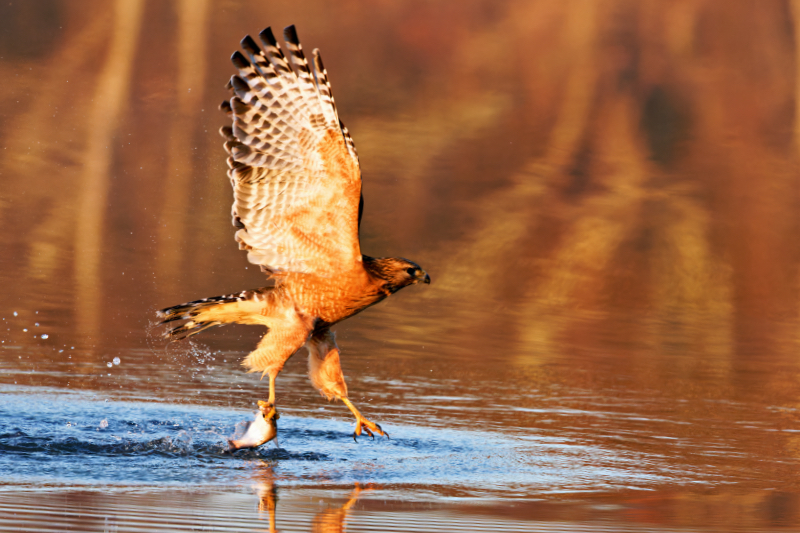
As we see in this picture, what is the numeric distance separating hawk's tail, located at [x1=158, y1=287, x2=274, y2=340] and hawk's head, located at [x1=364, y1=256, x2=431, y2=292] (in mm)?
645

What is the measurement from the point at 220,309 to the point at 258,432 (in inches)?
39.8

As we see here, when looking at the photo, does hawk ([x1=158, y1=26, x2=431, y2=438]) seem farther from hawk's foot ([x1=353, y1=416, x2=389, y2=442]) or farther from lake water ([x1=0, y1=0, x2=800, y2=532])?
lake water ([x1=0, y1=0, x2=800, y2=532])

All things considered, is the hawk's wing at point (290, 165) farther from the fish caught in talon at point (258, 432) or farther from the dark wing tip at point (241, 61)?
the fish caught in talon at point (258, 432)

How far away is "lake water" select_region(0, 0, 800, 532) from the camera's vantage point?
6.04 metres

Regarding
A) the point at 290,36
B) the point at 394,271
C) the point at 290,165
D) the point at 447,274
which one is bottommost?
the point at 447,274

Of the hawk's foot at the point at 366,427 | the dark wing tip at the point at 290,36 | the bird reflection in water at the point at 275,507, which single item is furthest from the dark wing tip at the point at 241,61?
the bird reflection in water at the point at 275,507

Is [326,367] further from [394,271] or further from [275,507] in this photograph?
[275,507]

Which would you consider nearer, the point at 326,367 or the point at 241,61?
the point at 241,61

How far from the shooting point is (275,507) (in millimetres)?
5324

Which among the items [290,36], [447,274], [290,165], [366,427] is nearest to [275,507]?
[366,427]

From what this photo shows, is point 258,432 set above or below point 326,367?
below

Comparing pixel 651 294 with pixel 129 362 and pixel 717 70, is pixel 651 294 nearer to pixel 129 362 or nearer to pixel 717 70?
pixel 129 362

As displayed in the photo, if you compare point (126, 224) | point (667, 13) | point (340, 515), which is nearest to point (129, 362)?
point (340, 515)

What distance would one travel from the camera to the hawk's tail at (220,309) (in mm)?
7375
